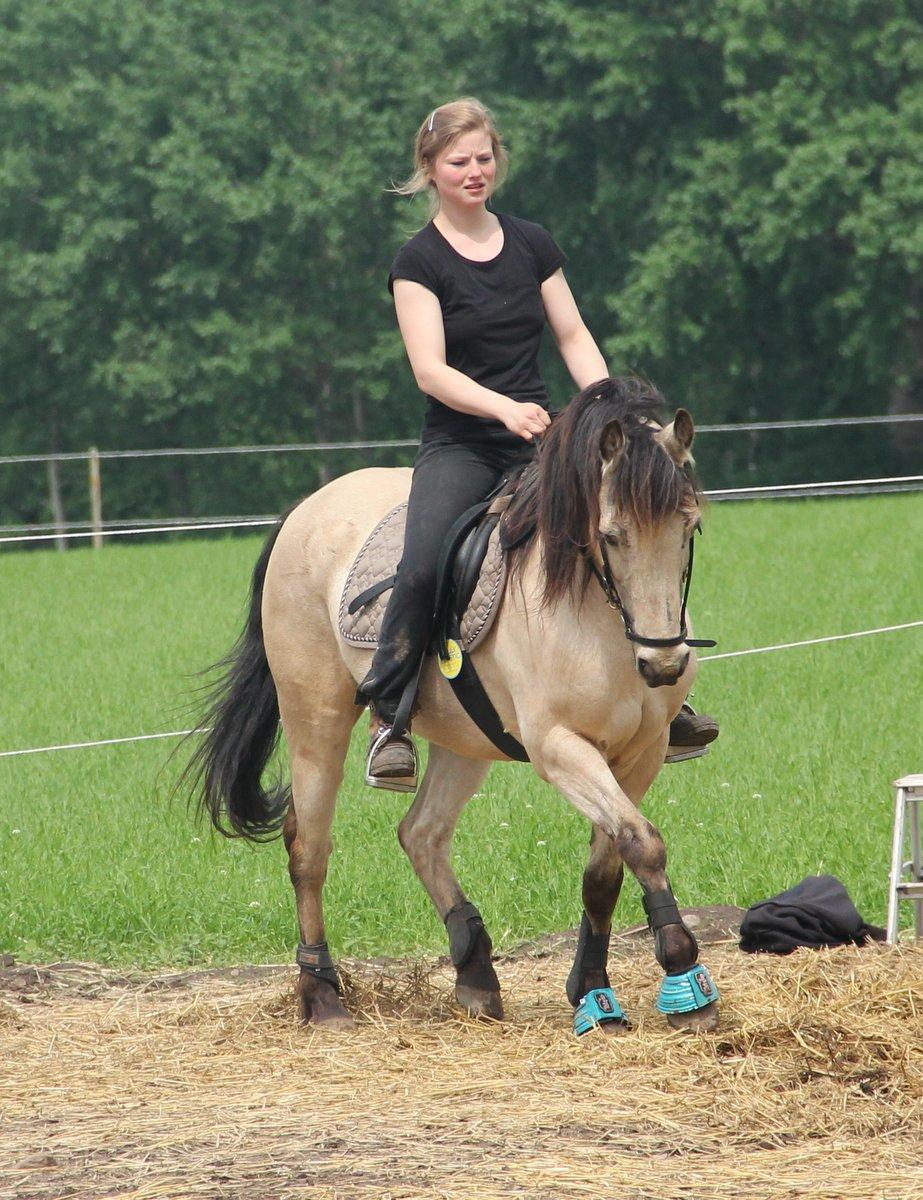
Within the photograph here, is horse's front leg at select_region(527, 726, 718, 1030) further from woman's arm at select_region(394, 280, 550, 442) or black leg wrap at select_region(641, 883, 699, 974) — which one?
woman's arm at select_region(394, 280, 550, 442)

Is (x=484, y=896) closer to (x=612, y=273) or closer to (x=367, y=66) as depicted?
(x=612, y=273)

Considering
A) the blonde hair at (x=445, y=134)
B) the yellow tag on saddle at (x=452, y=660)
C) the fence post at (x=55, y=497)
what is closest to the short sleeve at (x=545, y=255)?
the blonde hair at (x=445, y=134)

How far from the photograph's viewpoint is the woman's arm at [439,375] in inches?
214

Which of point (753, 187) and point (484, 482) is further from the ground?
point (753, 187)

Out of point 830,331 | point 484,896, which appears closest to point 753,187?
point 830,331

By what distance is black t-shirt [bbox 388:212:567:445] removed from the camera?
5.67 m

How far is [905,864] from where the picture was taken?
21.4 ft

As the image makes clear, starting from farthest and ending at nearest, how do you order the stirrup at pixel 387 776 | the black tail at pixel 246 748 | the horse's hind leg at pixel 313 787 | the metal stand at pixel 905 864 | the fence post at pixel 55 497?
the fence post at pixel 55 497, the black tail at pixel 246 748, the horse's hind leg at pixel 313 787, the metal stand at pixel 905 864, the stirrup at pixel 387 776

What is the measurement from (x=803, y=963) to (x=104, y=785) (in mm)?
5862

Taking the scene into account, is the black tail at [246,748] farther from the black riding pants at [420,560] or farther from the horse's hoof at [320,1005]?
the black riding pants at [420,560]

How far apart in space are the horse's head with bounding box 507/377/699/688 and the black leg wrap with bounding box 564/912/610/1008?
3.55 ft

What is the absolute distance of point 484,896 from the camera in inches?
298

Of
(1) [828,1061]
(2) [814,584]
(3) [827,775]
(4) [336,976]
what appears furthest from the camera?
(2) [814,584]

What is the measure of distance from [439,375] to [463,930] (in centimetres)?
195
